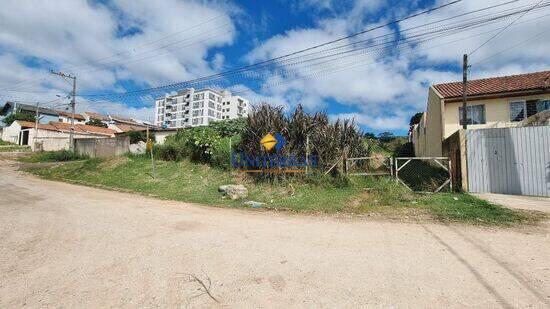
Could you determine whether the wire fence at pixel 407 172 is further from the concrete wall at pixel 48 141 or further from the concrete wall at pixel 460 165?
the concrete wall at pixel 48 141

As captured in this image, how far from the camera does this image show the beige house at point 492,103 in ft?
Answer: 49.0

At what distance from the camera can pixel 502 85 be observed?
15898mm

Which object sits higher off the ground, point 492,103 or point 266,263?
point 492,103

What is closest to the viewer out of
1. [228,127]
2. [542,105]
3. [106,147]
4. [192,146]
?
[542,105]

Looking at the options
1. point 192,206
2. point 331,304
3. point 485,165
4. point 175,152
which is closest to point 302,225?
point 331,304

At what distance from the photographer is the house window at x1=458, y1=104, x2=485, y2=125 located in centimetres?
1580

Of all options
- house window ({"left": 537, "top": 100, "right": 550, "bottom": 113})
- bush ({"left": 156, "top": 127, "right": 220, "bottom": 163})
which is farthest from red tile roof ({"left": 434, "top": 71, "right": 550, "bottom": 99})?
bush ({"left": 156, "top": 127, "right": 220, "bottom": 163})

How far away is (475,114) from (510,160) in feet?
26.0

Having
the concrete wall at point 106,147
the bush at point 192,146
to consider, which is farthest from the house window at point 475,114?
the concrete wall at point 106,147

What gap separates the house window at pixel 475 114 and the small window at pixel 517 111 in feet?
4.38

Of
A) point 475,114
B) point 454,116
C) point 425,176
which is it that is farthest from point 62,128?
point 475,114

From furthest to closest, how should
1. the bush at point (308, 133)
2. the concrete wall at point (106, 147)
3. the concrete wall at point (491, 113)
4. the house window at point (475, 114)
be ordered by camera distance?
the concrete wall at point (106, 147) → the house window at point (475, 114) → the concrete wall at point (491, 113) → the bush at point (308, 133)

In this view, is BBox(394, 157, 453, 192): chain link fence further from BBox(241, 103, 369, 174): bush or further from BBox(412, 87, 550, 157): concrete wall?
BBox(412, 87, 550, 157): concrete wall

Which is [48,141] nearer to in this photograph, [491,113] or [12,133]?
[12,133]
